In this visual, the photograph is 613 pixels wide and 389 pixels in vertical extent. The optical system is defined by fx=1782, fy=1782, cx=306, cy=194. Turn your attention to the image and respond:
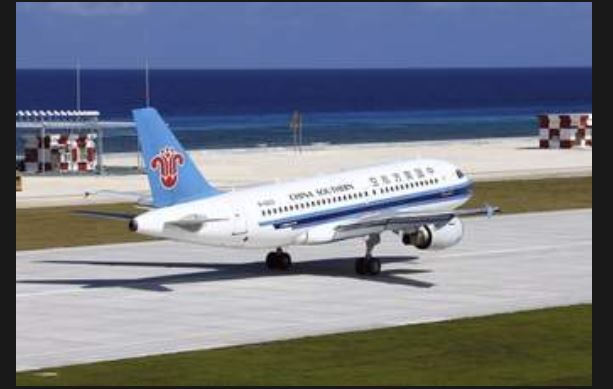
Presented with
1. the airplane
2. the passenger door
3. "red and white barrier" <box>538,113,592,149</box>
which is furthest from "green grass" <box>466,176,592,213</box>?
"red and white barrier" <box>538,113,592,149</box>

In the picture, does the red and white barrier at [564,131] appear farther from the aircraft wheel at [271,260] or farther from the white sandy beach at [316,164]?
the aircraft wheel at [271,260]

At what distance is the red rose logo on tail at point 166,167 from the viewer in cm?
5700

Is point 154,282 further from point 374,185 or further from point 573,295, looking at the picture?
point 573,295

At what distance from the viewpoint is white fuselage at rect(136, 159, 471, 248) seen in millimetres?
56500

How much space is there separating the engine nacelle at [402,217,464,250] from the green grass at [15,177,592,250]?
17069mm

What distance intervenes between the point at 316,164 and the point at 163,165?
2640 inches

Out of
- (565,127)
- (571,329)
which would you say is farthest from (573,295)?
(565,127)

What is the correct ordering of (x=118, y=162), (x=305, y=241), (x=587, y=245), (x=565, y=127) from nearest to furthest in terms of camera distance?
1. (x=305, y=241)
2. (x=587, y=245)
3. (x=118, y=162)
4. (x=565, y=127)

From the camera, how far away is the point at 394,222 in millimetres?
60969

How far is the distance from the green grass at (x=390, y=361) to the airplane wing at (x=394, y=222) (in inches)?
382

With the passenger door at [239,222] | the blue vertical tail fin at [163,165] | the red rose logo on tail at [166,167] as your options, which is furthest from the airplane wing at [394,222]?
the red rose logo on tail at [166,167]

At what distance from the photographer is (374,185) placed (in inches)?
2479

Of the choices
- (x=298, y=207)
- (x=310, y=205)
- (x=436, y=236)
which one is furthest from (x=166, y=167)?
(x=436, y=236)

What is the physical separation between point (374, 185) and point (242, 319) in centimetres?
1174
